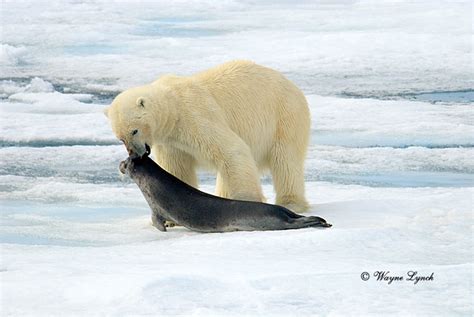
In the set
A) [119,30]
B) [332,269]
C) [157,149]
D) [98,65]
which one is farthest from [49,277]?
[119,30]

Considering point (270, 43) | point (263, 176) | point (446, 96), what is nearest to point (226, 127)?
point (263, 176)

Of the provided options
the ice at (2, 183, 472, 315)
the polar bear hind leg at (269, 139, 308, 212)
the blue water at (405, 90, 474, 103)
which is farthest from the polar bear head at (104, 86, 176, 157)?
the blue water at (405, 90, 474, 103)

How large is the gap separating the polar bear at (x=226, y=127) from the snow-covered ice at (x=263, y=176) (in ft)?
1.25

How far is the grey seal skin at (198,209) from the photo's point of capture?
4246 millimetres

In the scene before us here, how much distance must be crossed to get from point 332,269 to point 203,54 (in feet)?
32.2

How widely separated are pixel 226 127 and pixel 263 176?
81 cm

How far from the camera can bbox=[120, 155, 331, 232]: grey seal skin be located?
425cm

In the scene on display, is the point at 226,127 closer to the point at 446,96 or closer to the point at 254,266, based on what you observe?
the point at 254,266

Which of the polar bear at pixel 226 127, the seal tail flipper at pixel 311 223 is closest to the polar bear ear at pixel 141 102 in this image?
the polar bear at pixel 226 127

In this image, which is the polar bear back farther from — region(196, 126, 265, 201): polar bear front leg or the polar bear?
region(196, 126, 265, 201): polar bear front leg

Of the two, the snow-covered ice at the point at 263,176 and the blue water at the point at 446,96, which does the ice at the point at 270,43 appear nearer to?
the snow-covered ice at the point at 263,176

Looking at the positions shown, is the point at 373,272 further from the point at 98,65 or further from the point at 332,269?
the point at 98,65

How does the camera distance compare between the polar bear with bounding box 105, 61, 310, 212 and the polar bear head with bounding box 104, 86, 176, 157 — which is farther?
the polar bear with bounding box 105, 61, 310, 212

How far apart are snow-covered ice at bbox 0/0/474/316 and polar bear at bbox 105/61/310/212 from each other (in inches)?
15.0
